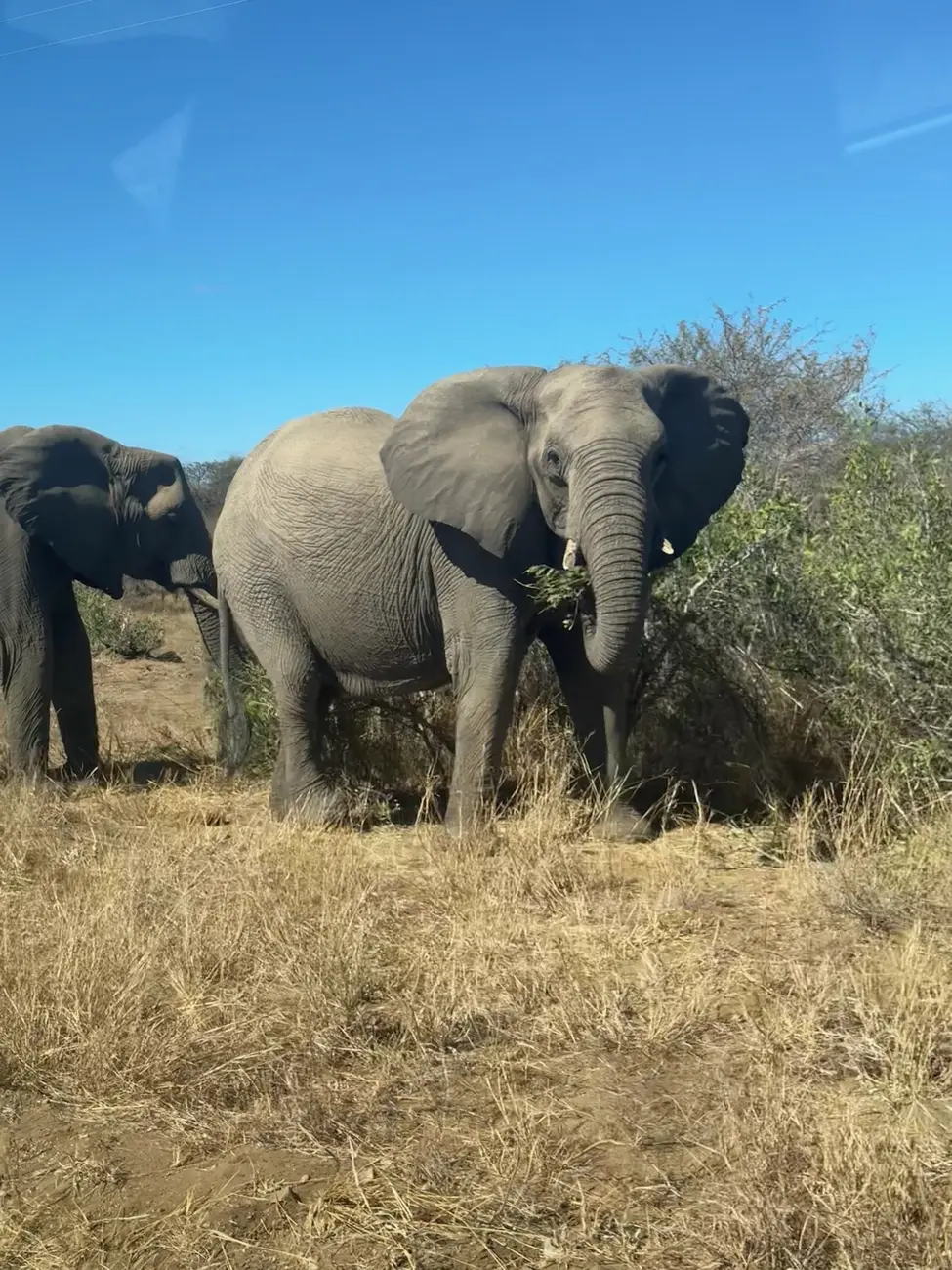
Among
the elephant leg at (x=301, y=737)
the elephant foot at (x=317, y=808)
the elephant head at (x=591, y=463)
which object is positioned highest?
the elephant head at (x=591, y=463)

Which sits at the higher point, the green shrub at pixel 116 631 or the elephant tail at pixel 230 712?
the green shrub at pixel 116 631

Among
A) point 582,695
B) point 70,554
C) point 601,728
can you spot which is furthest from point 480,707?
point 70,554

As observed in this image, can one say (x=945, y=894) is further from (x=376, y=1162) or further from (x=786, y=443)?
(x=786, y=443)

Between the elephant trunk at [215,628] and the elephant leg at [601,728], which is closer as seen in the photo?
the elephant leg at [601,728]

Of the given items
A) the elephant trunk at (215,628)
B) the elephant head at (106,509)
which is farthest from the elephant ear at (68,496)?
the elephant trunk at (215,628)

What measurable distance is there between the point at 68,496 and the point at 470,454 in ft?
11.8

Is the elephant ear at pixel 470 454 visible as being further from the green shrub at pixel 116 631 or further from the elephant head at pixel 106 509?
the green shrub at pixel 116 631

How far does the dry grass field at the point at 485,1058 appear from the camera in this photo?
284cm

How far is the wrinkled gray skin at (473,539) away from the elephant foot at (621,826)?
11 millimetres

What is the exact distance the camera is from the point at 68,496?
27.7 ft

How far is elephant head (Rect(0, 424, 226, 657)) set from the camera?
8.34m

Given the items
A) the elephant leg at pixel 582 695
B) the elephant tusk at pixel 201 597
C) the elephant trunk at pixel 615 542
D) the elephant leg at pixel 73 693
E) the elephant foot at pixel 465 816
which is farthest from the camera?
A: the elephant tusk at pixel 201 597

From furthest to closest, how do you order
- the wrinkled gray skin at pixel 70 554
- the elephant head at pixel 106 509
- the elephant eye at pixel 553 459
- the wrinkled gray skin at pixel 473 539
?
1. the elephant head at pixel 106 509
2. the wrinkled gray skin at pixel 70 554
3. the elephant eye at pixel 553 459
4. the wrinkled gray skin at pixel 473 539

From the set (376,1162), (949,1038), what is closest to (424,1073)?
(376,1162)
